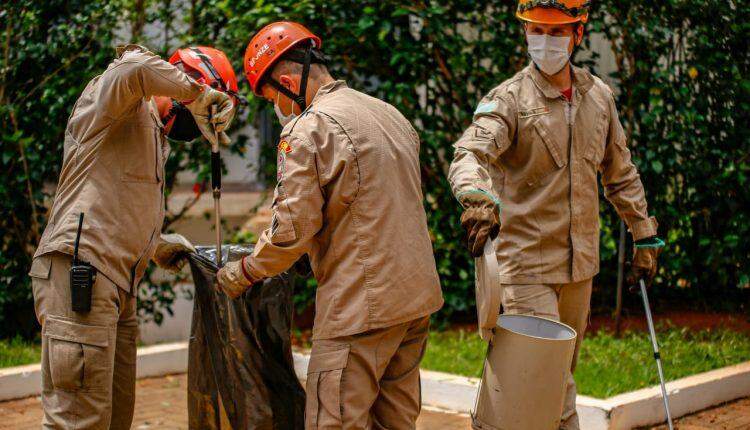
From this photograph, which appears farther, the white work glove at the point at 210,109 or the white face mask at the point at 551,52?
the white face mask at the point at 551,52

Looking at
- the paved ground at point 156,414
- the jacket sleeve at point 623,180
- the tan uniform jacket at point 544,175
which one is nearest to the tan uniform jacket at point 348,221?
the tan uniform jacket at point 544,175

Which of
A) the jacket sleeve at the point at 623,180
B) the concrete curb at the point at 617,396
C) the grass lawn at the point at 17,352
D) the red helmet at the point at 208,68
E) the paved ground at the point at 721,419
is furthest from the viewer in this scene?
the grass lawn at the point at 17,352

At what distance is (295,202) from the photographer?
3.58 meters

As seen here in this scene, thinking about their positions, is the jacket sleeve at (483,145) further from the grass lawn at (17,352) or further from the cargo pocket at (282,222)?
the grass lawn at (17,352)

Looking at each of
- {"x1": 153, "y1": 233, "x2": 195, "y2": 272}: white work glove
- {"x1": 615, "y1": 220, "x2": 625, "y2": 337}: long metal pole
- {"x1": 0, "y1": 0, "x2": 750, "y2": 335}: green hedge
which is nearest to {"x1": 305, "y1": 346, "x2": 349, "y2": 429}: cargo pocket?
{"x1": 153, "y1": 233, "x2": 195, "y2": 272}: white work glove

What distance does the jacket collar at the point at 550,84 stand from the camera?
15.1 ft

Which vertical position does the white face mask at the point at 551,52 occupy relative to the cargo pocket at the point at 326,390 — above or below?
above

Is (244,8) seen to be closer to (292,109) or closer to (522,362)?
(292,109)

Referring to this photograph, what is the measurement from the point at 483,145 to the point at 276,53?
40.5 inches

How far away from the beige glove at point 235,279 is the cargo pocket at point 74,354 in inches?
21.7

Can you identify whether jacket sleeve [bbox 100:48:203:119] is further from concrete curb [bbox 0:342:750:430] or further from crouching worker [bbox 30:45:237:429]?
concrete curb [bbox 0:342:750:430]

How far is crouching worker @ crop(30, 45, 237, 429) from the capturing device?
3.96 meters

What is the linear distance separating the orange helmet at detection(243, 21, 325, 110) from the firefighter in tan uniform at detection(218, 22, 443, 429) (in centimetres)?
17

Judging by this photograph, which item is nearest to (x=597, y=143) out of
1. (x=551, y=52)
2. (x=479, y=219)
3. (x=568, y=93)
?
(x=568, y=93)
